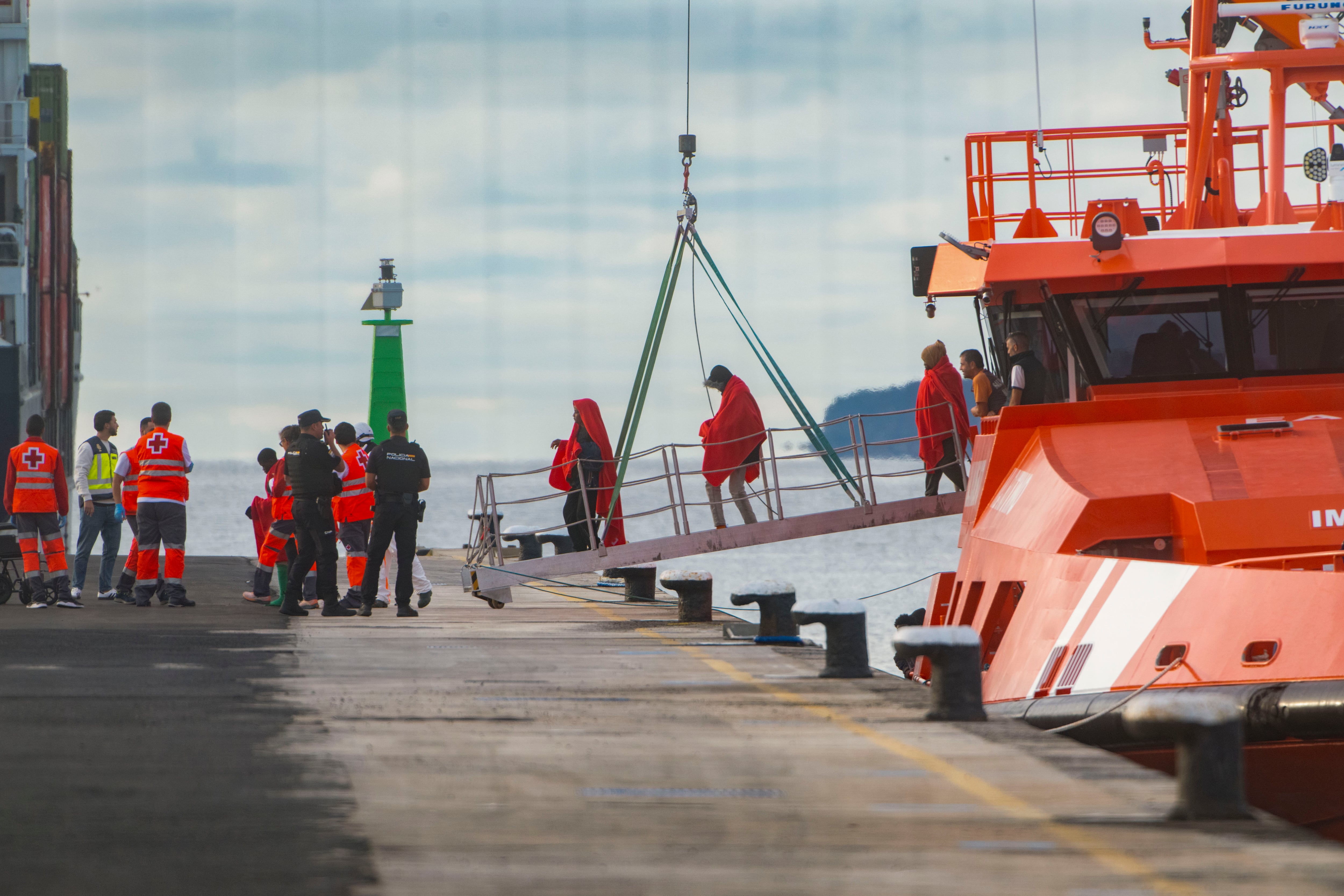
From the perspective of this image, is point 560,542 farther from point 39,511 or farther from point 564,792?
point 564,792

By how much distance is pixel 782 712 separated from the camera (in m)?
7.86

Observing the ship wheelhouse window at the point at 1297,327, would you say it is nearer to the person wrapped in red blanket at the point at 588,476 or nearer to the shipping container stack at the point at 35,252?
the person wrapped in red blanket at the point at 588,476

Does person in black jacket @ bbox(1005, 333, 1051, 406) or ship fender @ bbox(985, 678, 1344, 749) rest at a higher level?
person in black jacket @ bbox(1005, 333, 1051, 406)

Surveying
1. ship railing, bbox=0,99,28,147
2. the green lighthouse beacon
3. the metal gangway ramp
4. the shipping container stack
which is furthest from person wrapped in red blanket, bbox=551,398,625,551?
ship railing, bbox=0,99,28,147

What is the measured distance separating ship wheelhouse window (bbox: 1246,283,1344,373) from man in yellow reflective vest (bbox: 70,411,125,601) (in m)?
10.3

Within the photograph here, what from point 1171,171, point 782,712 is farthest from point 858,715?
point 1171,171

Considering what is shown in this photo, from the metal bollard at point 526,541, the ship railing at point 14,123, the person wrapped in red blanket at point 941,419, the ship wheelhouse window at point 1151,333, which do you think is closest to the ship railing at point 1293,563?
the ship wheelhouse window at point 1151,333

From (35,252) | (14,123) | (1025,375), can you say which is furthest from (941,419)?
(35,252)

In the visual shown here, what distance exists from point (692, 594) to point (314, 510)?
3271 mm

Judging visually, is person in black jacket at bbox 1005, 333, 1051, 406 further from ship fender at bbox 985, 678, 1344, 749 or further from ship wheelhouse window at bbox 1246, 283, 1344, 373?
ship fender at bbox 985, 678, 1344, 749

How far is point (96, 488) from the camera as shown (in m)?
15.4

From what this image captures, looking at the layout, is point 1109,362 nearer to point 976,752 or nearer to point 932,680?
point 932,680

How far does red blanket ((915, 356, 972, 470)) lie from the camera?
15711 millimetres

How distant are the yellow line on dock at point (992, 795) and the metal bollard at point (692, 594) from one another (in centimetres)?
379
